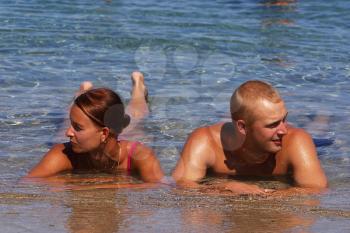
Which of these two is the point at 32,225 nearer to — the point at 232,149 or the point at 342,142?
the point at 232,149

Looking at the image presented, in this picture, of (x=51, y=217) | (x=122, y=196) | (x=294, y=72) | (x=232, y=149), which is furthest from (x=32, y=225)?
(x=294, y=72)

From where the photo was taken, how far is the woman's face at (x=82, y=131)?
5.32 metres

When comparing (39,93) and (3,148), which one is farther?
(39,93)

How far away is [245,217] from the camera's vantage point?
174 inches

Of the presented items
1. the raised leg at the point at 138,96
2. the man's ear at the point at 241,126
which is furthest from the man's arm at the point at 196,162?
the raised leg at the point at 138,96

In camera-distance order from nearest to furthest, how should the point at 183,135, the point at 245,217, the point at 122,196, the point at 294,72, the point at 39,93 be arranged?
1. the point at 245,217
2. the point at 122,196
3. the point at 183,135
4. the point at 39,93
5. the point at 294,72

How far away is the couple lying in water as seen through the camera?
520 centimetres

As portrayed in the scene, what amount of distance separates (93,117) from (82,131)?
0.12 m

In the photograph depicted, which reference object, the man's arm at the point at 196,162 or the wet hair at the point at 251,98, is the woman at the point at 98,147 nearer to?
the man's arm at the point at 196,162

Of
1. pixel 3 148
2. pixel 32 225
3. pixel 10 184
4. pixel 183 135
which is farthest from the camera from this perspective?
pixel 183 135

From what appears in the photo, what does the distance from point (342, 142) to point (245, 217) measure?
2.63m

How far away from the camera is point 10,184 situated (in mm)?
5254

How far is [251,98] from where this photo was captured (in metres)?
5.21

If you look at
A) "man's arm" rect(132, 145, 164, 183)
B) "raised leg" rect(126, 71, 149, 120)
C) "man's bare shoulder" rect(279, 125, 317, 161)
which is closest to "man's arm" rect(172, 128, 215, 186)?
"man's arm" rect(132, 145, 164, 183)
